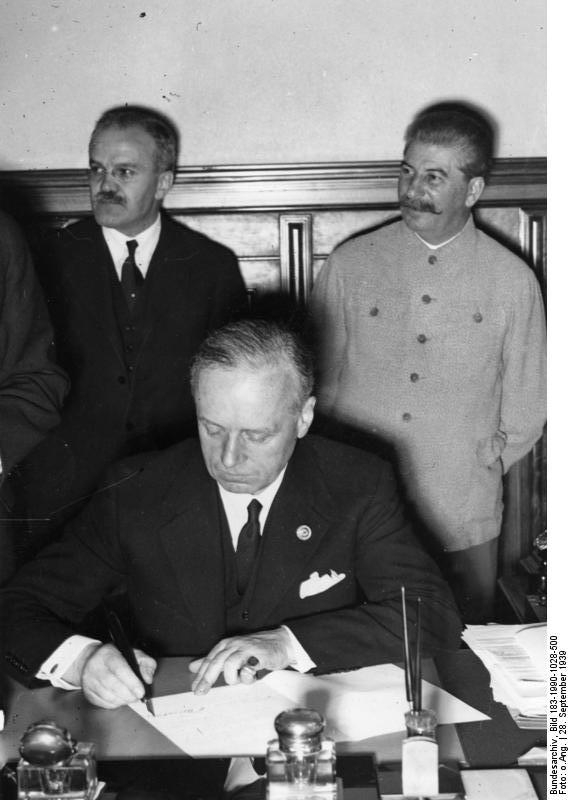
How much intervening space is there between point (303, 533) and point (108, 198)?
68.1 inches

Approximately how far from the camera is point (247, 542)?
81.4 inches

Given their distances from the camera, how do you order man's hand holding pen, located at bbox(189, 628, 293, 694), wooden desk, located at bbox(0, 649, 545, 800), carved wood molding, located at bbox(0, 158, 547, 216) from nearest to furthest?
wooden desk, located at bbox(0, 649, 545, 800)
man's hand holding pen, located at bbox(189, 628, 293, 694)
carved wood molding, located at bbox(0, 158, 547, 216)

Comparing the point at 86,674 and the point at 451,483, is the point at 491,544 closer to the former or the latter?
the point at 451,483

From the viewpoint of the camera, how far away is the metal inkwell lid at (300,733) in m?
1.18

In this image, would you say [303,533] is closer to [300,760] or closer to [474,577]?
[300,760]

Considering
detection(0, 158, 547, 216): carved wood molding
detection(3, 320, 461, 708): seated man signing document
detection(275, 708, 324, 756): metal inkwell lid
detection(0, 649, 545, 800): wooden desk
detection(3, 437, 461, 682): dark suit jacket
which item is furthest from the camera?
detection(0, 158, 547, 216): carved wood molding

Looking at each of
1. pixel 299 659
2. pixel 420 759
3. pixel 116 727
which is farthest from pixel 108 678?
pixel 420 759

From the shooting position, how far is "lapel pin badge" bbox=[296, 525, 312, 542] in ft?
6.77

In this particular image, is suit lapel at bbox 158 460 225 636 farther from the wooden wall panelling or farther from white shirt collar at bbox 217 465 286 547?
the wooden wall panelling

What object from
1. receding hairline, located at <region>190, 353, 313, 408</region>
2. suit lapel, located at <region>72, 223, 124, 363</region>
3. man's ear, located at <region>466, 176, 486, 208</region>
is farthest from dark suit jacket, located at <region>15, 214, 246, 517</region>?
receding hairline, located at <region>190, 353, 313, 408</region>

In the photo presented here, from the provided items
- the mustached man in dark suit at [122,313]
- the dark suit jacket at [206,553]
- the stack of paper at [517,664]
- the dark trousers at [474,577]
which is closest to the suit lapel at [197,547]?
the dark suit jacket at [206,553]

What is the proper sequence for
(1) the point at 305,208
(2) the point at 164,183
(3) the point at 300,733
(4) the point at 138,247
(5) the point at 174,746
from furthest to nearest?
(1) the point at 305,208
(2) the point at 164,183
(4) the point at 138,247
(5) the point at 174,746
(3) the point at 300,733

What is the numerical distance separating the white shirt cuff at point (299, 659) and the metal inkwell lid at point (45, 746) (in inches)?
24.2

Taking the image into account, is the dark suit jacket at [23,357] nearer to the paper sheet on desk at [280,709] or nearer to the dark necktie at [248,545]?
the dark necktie at [248,545]
